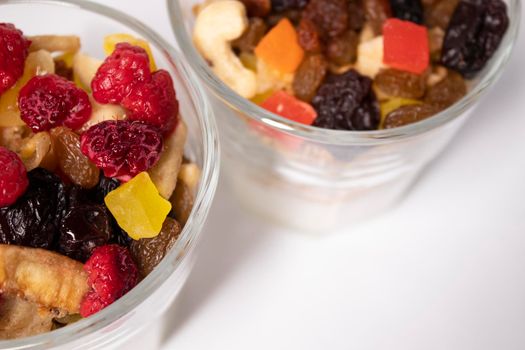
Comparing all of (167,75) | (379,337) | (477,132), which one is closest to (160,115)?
(167,75)

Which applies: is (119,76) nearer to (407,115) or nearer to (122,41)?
(122,41)

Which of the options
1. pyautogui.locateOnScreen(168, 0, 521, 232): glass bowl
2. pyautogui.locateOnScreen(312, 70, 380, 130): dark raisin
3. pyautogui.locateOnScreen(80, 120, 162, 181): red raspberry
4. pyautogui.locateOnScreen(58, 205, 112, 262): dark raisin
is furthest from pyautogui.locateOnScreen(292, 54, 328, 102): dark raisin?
pyautogui.locateOnScreen(58, 205, 112, 262): dark raisin

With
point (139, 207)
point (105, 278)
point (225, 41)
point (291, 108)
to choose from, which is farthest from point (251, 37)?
point (105, 278)

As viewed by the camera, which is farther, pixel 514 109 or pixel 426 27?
pixel 514 109

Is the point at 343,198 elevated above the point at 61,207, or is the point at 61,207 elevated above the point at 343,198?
the point at 61,207

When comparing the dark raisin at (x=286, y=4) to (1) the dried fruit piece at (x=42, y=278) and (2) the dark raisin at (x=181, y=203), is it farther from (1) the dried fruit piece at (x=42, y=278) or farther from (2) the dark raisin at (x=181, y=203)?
(1) the dried fruit piece at (x=42, y=278)

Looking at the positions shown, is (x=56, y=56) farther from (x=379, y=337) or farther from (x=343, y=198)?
(x=379, y=337)

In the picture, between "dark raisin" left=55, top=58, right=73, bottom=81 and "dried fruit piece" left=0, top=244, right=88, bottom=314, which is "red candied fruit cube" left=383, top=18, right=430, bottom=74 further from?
"dried fruit piece" left=0, top=244, right=88, bottom=314
